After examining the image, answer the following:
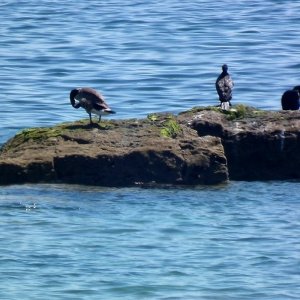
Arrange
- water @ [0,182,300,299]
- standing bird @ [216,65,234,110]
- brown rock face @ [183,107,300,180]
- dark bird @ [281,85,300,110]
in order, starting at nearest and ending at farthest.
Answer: water @ [0,182,300,299] < brown rock face @ [183,107,300,180] < standing bird @ [216,65,234,110] < dark bird @ [281,85,300,110]

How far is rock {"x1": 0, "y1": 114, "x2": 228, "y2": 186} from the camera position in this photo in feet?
51.1

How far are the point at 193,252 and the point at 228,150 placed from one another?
2.91 metres

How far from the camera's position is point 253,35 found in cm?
3822

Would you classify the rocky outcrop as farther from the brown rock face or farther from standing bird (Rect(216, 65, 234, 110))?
standing bird (Rect(216, 65, 234, 110))

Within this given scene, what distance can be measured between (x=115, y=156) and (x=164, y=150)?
621mm

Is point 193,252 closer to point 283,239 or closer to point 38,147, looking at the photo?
point 283,239

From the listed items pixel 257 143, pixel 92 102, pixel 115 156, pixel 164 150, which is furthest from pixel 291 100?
pixel 115 156

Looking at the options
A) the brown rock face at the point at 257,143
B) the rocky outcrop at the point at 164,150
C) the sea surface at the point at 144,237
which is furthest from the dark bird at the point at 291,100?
the sea surface at the point at 144,237

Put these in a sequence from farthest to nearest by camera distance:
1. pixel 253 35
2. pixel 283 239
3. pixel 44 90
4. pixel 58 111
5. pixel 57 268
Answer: pixel 253 35
pixel 44 90
pixel 58 111
pixel 283 239
pixel 57 268

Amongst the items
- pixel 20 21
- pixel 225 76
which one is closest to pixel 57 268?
pixel 225 76

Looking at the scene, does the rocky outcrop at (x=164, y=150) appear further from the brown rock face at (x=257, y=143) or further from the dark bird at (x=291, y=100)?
the dark bird at (x=291, y=100)

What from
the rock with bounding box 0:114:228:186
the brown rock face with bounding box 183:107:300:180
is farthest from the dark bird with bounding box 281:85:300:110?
the rock with bounding box 0:114:228:186

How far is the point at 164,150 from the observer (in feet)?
51.6

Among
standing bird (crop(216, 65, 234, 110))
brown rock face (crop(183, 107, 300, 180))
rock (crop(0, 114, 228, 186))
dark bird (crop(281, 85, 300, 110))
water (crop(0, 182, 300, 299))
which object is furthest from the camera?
dark bird (crop(281, 85, 300, 110))
